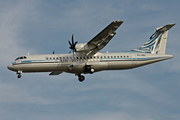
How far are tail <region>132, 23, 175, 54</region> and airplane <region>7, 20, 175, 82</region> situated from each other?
0.60m

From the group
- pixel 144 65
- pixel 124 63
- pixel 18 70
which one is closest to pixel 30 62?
pixel 18 70

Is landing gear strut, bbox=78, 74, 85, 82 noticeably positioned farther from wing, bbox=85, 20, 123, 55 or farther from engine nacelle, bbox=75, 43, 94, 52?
engine nacelle, bbox=75, 43, 94, 52

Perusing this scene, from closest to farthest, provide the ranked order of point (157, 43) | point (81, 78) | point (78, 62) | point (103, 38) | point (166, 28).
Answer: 1. point (103, 38)
2. point (78, 62)
3. point (81, 78)
4. point (166, 28)
5. point (157, 43)

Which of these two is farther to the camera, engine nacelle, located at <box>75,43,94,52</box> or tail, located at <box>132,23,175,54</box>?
tail, located at <box>132,23,175,54</box>

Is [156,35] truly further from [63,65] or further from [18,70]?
[18,70]

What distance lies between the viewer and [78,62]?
30266mm

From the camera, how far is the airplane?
1149 inches

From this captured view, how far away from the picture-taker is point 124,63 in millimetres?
31266

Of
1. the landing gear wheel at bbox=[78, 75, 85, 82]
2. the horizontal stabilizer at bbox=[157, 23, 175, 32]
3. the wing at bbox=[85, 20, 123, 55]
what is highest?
the horizontal stabilizer at bbox=[157, 23, 175, 32]

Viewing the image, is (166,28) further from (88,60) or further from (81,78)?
(81,78)

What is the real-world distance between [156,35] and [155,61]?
4201 mm

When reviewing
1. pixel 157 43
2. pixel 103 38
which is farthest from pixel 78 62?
pixel 157 43

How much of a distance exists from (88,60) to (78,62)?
1.27 m

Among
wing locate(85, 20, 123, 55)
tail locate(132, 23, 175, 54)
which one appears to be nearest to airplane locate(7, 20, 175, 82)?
wing locate(85, 20, 123, 55)
